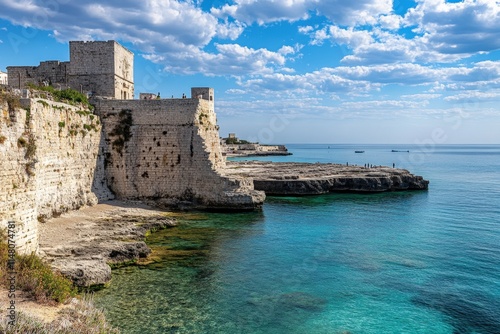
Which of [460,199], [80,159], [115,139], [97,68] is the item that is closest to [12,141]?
[80,159]

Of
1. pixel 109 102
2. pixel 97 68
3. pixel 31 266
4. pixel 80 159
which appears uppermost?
pixel 97 68

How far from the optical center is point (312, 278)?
48.0ft

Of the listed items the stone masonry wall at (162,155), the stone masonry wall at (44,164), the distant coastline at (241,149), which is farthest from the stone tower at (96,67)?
the distant coastline at (241,149)

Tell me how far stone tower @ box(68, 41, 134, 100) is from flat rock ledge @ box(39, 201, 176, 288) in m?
8.30

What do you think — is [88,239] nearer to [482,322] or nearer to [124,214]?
[124,214]

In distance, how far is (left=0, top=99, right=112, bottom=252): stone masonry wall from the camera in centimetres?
1178

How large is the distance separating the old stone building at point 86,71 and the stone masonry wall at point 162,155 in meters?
2.20

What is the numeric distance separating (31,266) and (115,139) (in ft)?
52.1

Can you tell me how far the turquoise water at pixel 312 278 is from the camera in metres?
11.3

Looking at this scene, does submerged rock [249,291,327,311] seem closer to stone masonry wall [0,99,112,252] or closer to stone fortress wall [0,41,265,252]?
stone masonry wall [0,99,112,252]

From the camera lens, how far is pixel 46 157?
62.2ft

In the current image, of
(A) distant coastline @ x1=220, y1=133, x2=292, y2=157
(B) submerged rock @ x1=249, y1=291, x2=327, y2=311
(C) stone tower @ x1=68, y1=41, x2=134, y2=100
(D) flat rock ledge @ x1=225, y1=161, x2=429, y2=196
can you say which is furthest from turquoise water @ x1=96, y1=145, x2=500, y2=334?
(A) distant coastline @ x1=220, y1=133, x2=292, y2=157

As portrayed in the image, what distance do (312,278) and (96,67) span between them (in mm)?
20299

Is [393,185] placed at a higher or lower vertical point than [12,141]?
lower
